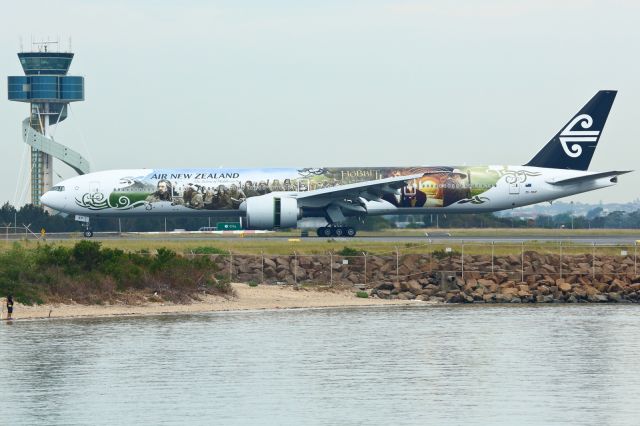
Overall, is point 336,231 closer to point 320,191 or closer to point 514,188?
point 320,191

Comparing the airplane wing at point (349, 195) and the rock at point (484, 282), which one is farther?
the airplane wing at point (349, 195)

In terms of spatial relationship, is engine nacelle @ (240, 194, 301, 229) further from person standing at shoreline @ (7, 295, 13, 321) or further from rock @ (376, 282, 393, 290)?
person standing at shoreline @ (7, 295, 13, 321)

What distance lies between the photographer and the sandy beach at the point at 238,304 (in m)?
44.8

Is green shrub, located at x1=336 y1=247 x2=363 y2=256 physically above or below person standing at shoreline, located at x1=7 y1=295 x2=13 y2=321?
above

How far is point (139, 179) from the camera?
222 ft

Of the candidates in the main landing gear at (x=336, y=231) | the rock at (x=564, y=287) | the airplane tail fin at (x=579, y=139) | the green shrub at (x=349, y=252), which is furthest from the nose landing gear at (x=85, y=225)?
the rock at (x=564, y=287)

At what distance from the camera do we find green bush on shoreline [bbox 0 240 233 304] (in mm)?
46188

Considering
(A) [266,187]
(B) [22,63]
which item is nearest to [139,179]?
(A) [266,187]

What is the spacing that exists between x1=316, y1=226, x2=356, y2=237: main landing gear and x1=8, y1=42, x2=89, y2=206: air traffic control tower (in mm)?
50917

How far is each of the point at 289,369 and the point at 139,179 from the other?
122 ft

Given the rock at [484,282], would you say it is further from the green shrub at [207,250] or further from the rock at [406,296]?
the green shrub at [207,250]

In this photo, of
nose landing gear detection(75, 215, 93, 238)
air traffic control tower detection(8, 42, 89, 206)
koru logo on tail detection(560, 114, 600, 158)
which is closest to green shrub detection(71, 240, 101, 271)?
nose landing gear detection(75, 215, 93, 238)

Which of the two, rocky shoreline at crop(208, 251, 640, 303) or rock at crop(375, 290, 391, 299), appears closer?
rock at crop(375, 290, 391, 299)

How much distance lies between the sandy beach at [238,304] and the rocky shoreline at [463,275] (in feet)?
4.73
